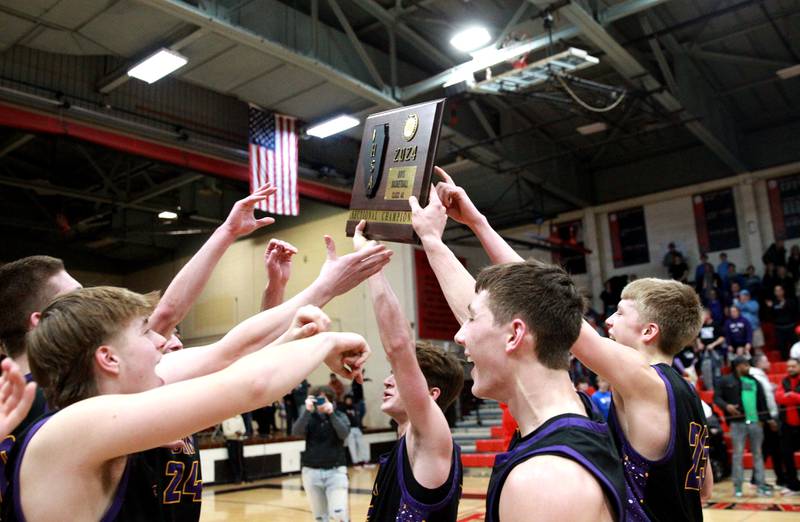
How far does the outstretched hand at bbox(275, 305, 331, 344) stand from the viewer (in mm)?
1805

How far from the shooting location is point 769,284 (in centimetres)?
1596

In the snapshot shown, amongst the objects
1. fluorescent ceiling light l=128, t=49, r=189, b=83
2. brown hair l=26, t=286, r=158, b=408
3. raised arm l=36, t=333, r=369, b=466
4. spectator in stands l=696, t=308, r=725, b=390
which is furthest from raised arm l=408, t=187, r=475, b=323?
spectator in stands l=696, t=308, r=725, b=390

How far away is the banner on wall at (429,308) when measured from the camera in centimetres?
1795

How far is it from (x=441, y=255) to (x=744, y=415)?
906 cm

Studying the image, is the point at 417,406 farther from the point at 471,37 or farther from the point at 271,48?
the point at 271,48

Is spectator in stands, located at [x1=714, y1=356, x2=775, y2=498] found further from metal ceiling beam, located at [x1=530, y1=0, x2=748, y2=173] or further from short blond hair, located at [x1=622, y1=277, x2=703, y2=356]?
short blond hair, located at [x1=622, y1=277, x2=703, y2=356]

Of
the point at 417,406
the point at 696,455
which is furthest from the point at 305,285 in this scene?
the point at 696,455

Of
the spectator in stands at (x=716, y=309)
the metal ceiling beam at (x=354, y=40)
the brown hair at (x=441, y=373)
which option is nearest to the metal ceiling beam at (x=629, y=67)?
the metal ceiling beam at (x=354, y=40)

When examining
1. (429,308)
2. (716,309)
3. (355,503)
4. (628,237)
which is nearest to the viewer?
(355,503)

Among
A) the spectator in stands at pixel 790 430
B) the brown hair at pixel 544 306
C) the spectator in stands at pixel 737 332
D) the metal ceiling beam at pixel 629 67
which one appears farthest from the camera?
the spectator in stands at pixel 737 332

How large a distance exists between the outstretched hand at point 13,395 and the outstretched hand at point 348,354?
0.71m

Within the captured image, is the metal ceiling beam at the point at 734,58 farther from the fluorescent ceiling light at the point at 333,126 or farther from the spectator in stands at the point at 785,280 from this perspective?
the fluorescent ceiling light at the point at 333,126

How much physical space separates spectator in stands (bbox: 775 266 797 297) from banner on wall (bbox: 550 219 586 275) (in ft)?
18.5

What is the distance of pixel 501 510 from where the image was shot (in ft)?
5.24
